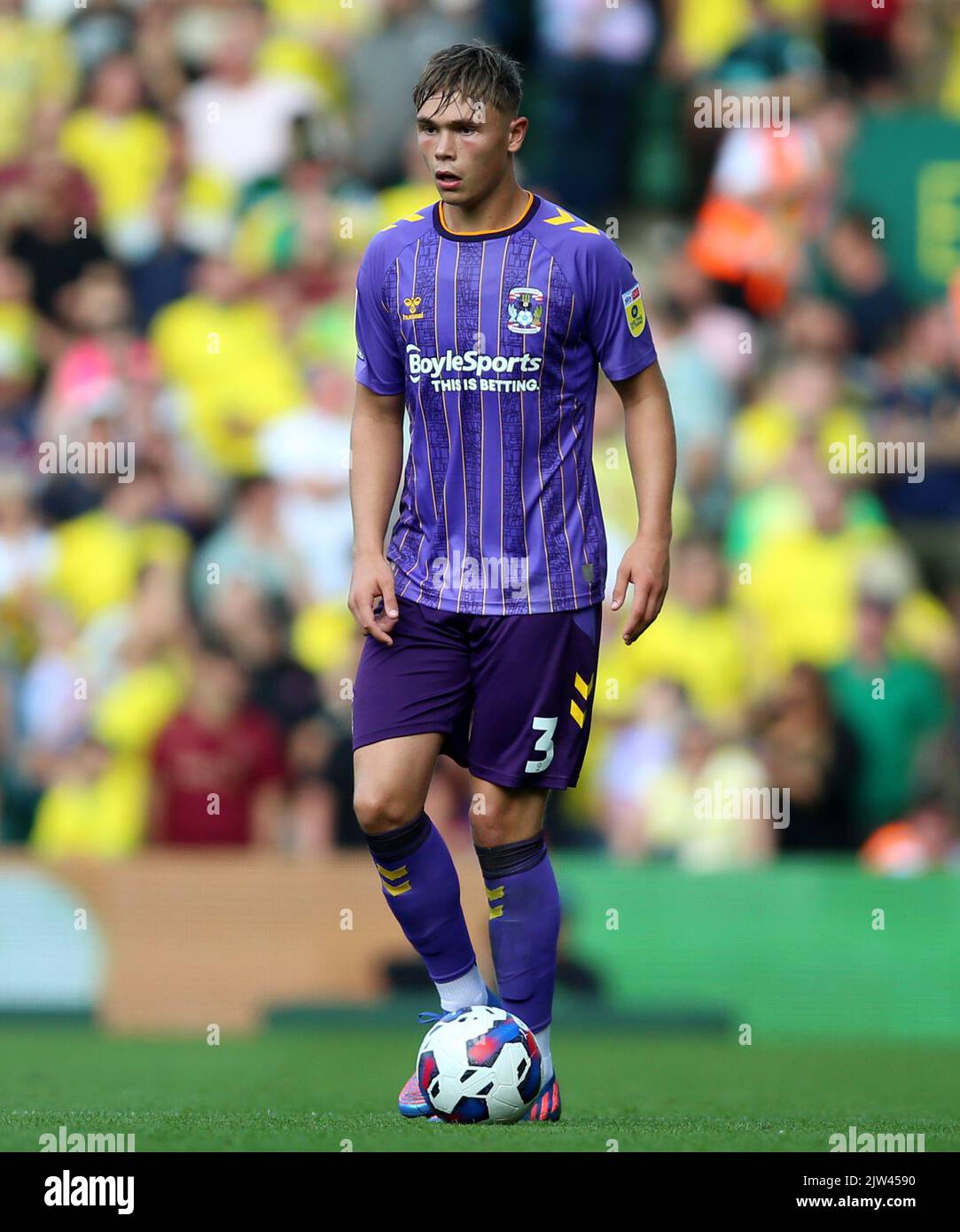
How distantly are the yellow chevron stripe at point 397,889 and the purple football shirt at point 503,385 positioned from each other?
2.32 ft

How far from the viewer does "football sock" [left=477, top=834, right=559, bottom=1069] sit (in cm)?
552

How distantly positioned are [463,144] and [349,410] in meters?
5.72

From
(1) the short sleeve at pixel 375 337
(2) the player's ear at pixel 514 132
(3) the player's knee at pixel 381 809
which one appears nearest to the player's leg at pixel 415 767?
(3) the player's knee at pixel 381 809

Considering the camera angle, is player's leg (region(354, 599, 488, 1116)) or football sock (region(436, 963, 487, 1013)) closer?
player's leg (region(354, 599, 488, 1116))

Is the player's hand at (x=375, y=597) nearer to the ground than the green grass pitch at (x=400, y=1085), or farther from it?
farther from it

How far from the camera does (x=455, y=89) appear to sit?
205 inches

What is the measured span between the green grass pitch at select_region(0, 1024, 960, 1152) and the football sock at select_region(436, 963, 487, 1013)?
0.33 metres

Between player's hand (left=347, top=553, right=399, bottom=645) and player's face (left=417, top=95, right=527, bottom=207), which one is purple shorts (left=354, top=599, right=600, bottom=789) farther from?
player's face (left=417, top=95, right=527, bottom=207)

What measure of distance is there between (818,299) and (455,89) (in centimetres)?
695

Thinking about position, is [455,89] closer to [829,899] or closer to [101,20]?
[829,899]

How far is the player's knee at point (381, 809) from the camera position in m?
5.33

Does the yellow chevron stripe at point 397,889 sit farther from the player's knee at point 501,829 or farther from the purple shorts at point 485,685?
the purple shorts at point 485,685

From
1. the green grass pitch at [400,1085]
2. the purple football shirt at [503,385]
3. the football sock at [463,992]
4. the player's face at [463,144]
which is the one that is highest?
the player's face at [463,144]

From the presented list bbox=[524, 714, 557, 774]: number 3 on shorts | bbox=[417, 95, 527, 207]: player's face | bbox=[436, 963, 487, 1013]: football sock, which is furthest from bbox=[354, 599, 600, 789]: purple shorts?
bbox=[417, 95, 527, 207]: player's face
